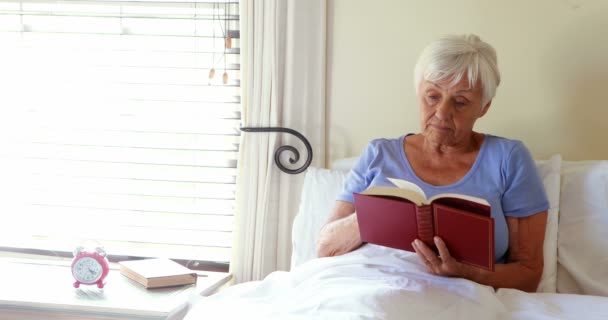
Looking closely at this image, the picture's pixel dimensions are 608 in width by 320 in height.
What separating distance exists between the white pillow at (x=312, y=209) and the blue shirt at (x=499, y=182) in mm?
176

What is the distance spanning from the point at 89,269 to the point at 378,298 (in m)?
1.04

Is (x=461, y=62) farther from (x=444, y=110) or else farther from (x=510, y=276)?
(x=510, y=276)

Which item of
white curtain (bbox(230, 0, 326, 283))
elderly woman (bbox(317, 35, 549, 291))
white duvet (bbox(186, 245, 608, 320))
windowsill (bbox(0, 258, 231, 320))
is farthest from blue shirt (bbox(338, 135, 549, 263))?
windowsill (bbox(0, 258, 231, 320))

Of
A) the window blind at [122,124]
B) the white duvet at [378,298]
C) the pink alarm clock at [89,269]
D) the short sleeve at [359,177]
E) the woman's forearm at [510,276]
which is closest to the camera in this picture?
the white duvet at [378,298]

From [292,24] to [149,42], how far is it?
58cm

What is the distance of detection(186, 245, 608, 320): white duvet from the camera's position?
164 cm

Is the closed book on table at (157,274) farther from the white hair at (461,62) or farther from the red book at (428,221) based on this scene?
the white hair at (461,62)

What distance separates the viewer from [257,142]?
2549 millimetres

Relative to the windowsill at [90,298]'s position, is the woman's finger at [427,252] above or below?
above

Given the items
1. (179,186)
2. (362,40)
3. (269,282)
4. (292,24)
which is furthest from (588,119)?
(179,186)

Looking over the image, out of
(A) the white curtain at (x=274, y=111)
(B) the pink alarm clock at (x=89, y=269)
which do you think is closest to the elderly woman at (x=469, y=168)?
(A) the white curtain at (x=274, y=111)

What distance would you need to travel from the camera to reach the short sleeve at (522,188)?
201cm

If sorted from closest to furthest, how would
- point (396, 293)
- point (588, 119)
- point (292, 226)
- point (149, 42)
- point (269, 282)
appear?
point (396, 293) < point (269, 282) < point (588, 119) < point (292, 226) < point (149, 42)

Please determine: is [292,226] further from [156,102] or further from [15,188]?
→ [15,188]
